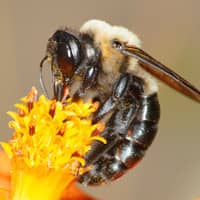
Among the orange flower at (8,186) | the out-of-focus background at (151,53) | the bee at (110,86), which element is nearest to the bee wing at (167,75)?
the bee at (110,86)

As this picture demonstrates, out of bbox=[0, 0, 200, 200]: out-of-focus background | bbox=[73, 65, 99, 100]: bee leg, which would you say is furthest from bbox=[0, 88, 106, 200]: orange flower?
bbox=[0, 0, 200, 200]: out-of-focus background

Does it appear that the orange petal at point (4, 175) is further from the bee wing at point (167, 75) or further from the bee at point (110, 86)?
the bee wing at point (167, 75)

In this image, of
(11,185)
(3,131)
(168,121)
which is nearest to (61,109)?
(11,185)

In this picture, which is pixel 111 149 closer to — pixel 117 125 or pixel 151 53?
pixel 117 125

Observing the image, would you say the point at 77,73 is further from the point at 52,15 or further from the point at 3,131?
the point at 52,15

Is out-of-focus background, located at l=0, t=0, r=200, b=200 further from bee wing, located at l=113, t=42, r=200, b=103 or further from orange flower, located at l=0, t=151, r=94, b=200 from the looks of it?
bee wing, located at l=113, t=42, r=200, b=103

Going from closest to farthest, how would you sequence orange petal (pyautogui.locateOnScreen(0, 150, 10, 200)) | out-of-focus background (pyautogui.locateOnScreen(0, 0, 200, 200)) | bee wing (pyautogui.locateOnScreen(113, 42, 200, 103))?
1. bee wing (pyautogui.locateOnScreen(113, 42, 200, 103))
2. orange petal (pyautogui.locateOnScreen(0, 150, 10, 200))
3. out-of-focus background (pyautogui.locateOnScreen(0, 0, 200, 200))
